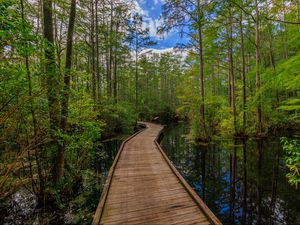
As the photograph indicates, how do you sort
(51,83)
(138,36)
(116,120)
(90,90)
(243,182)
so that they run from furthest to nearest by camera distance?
(138,36) → (116,120) → (90,90) → (243,182) → (51,83)

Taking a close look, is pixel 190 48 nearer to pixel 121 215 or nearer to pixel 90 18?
pixel 90 18

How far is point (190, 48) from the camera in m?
12.0

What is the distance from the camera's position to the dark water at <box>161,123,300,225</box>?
4012mm

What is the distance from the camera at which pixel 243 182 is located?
5.58 metres

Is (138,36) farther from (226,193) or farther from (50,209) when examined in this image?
(50,209)

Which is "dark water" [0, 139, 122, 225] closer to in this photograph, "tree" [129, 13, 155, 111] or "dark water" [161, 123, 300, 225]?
"dark water" [161, 123, 300, 225]

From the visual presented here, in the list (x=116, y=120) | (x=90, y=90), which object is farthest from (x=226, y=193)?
Answer: (x=90, y=90)

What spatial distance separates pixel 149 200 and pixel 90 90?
12132mm

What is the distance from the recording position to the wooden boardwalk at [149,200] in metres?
3.00

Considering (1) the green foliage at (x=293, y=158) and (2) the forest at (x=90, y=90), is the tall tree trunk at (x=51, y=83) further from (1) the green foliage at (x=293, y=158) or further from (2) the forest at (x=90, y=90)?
(1) the green foliage at (x=293, y=158)

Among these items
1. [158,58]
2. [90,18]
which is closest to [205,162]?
[90,18]

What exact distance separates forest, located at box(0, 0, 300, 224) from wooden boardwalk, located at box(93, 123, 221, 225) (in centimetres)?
107

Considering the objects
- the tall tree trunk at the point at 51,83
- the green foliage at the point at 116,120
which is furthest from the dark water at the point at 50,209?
the green foliage at the point at 116,120

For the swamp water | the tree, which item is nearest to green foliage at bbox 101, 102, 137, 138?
the swamp water
